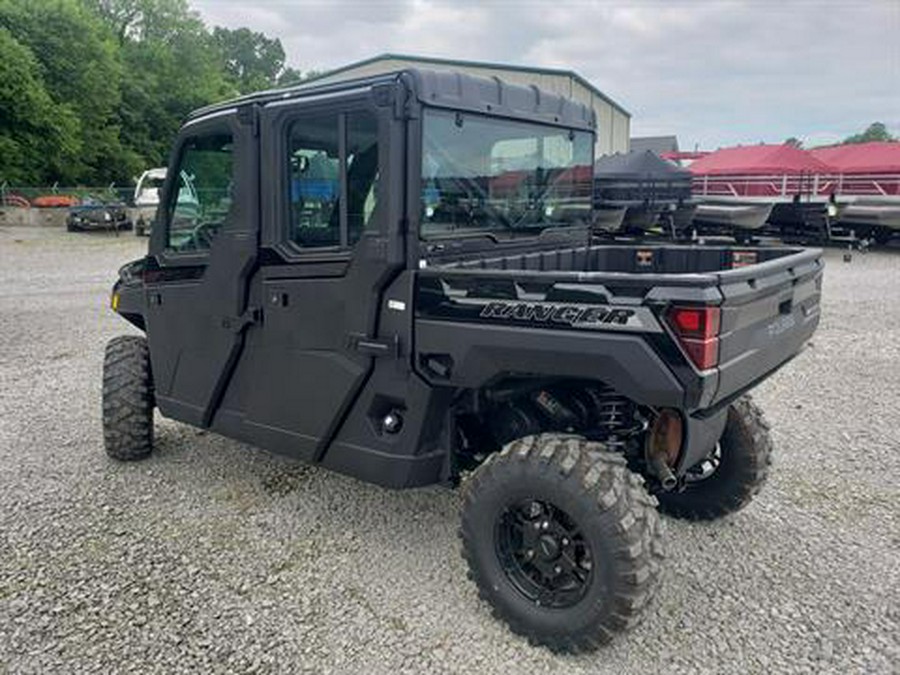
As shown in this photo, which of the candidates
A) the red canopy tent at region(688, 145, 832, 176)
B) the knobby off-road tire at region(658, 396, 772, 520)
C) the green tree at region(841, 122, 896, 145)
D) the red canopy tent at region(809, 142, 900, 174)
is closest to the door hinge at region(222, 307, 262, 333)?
the knobby off-road tire at region(658, 396, 772, 520)

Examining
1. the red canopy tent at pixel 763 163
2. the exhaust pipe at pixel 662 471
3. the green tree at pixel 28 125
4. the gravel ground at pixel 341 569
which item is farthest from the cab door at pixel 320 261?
the green tree at pixel 28 125

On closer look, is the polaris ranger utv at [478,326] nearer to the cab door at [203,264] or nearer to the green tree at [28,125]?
the cab door at [203,264]

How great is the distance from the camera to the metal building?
947 inches

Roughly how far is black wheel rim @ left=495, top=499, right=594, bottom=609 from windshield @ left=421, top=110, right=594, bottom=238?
131 cm

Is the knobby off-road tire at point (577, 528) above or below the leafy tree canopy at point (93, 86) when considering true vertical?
below

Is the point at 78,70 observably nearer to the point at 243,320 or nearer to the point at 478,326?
the point at 243,320

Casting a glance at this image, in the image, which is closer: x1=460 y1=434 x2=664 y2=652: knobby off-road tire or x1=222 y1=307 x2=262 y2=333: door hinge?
x1=460 y1=434 x2=664 y2=652: knobby off-road tire

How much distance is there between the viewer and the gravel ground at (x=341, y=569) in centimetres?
278

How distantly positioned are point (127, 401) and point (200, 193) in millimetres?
1495

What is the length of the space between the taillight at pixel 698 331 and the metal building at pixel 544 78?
17.7 meters

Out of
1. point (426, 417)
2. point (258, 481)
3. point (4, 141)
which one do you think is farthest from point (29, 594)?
point (4, 141)

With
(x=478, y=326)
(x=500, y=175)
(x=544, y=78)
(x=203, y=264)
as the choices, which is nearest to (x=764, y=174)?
(x=544, y=78)

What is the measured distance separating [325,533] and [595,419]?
1.56 metres

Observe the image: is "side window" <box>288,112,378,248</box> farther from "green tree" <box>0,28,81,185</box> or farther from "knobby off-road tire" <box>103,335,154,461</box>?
"green tree" <box>0,28,81,185</box>
